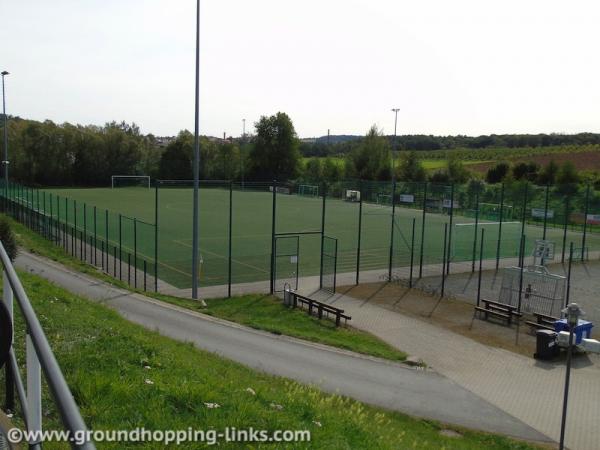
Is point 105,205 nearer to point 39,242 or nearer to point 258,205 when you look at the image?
point 258,205

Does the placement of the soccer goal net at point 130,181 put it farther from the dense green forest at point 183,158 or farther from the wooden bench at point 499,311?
the wooden bench at point 499,311

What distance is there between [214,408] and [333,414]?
1.94m

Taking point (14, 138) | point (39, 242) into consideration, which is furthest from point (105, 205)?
point (14, 138)

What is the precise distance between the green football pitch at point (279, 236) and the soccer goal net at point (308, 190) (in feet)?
39.8

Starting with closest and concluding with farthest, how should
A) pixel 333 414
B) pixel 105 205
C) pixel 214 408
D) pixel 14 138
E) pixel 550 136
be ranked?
pixel 214 408
pixel 333 414
pixel 105 205
pixel 14 138
pixel 550 136

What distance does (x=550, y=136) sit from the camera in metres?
139

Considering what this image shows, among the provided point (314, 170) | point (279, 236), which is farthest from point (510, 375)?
point (314, 170)

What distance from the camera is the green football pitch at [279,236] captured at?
29250mm

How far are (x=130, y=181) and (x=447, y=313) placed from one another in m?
83.8

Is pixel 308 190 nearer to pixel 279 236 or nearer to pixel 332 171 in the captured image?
pixel 332 171

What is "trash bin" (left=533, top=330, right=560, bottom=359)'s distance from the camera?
16.0 m

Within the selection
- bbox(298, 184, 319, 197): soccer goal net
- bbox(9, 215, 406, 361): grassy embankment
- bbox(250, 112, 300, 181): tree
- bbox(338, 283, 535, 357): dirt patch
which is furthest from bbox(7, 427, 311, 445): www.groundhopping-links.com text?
bbox(250, 112, 300, 181): tree

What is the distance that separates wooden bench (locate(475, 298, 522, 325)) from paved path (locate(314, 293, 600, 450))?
2389 mm

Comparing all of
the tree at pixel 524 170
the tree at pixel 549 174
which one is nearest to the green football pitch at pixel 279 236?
the tree at pixel 549 174
